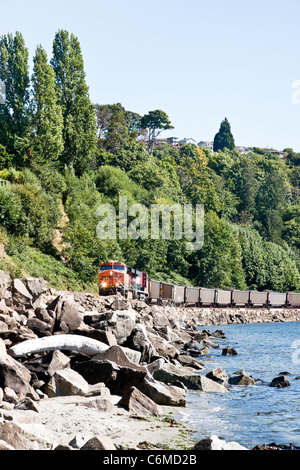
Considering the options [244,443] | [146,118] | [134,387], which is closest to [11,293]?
[134,387]

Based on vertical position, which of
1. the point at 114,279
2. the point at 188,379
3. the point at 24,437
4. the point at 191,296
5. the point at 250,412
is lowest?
the point at 191,296

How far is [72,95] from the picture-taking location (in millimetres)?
65500

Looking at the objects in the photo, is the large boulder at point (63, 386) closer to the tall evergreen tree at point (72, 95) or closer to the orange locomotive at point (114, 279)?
the orange locomotive at point (114, 279)

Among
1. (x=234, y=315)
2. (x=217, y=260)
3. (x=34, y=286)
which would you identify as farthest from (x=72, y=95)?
(x=34, y=286)

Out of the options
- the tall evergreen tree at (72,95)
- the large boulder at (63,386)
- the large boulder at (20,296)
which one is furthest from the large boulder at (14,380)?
the tall evergreen tree at (72,95)

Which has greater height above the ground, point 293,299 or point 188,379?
point 188,379

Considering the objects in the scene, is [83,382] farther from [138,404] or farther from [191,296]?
[191,296]

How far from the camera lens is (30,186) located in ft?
155

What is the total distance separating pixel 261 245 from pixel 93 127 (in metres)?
48.1

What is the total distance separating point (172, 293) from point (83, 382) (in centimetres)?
4734

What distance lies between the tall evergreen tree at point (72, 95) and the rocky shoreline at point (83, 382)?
44.7 metres

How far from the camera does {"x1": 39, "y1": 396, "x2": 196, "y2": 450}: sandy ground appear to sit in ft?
33.4

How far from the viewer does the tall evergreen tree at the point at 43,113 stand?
5628 cm
